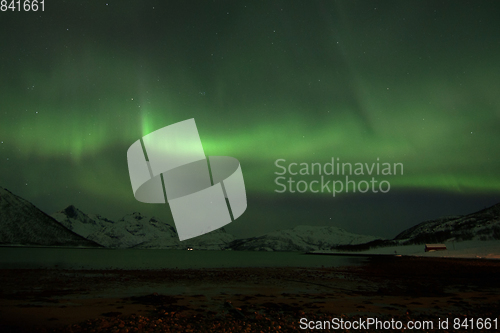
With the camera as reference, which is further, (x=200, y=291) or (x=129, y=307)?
(x=200, y=291)

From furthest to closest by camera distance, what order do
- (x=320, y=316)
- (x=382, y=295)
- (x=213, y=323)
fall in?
1. (x=382, y=295)
2. (x=320, y=316)
3. (x=213, y=323)

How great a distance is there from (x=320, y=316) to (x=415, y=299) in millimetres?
9482

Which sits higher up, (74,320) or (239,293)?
(74,320)

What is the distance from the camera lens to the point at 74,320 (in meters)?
15.3

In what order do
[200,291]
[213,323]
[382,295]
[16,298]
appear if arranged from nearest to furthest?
1. [213,323]
2. [16,298]
3. [382,295]
4. [200,291]

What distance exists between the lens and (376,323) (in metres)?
15.2

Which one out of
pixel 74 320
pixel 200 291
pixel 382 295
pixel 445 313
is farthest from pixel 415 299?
pixel 74 320

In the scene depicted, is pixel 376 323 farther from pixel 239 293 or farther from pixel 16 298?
pixel 16 298

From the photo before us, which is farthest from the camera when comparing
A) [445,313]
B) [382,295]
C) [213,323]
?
[382,295]

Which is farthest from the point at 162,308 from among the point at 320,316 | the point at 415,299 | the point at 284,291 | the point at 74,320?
the point at 415,299

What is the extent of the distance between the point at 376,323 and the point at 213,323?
658cm

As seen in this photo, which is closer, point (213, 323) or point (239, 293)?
point (213, 323)

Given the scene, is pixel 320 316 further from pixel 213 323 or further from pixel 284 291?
pixel 284 291

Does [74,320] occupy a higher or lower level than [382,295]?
higher
